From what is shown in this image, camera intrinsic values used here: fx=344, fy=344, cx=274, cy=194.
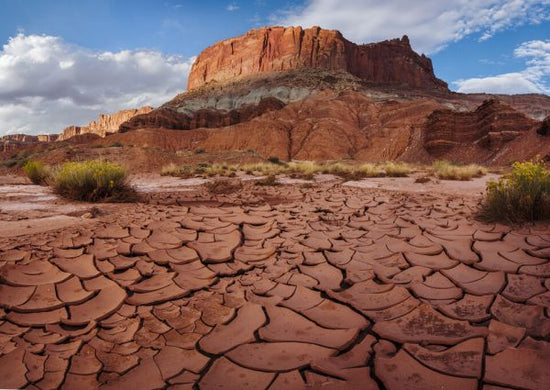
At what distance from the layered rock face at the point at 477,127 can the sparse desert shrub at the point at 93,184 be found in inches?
928

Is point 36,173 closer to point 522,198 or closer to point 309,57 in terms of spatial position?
point 522,198

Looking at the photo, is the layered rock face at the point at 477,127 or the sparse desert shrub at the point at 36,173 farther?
the layered rock face at the point at 477,127

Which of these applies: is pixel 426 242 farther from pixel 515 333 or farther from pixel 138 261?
pixel 138 261

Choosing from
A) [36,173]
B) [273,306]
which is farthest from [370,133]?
[273,306]

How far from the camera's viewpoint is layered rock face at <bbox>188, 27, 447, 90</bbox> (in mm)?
64375

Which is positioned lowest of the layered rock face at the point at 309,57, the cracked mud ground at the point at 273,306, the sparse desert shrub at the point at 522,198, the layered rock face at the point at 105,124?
the cracked mud ground at the point at 273,306

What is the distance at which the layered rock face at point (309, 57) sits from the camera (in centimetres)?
6438

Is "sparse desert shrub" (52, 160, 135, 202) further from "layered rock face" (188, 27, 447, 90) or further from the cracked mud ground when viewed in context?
"layered rock face" (188, 27, 447, 90)

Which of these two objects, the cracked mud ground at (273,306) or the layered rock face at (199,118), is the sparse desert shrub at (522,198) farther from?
the layered rock face at (199,118)

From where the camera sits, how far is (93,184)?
6191 mm

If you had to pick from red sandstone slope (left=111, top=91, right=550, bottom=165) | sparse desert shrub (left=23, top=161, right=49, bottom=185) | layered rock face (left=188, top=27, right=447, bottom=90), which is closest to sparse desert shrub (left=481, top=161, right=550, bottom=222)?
sparse desert shrub (left=23, top=161, right=49, bottom=185)

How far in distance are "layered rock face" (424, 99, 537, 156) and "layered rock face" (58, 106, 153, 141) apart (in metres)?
79.5

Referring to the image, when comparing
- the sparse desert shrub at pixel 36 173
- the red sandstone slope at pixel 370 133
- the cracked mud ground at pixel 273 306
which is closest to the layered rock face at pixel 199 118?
the red sandstone slope at pixel 370 133

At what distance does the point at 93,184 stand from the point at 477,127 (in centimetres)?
2582
